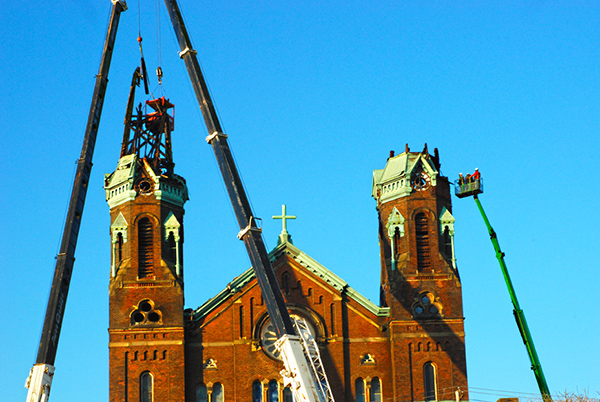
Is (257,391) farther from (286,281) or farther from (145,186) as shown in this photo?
(145,186)

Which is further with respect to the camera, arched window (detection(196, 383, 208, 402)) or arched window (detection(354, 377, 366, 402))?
arched window (detection(354, 377, 366, 402))

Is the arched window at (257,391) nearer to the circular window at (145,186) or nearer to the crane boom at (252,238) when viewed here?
the crane boom at (252,238)

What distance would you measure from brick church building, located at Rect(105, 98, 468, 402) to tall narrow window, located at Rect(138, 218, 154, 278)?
0.06 metres

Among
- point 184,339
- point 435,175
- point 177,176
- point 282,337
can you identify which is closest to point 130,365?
point 184,339

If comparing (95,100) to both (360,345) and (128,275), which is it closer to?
(128,275)

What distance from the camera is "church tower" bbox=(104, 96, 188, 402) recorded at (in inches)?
2484

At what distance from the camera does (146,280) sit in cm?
6531

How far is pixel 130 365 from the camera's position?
63.3 meters

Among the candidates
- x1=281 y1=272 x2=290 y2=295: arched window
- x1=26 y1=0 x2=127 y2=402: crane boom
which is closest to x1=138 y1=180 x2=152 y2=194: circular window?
x1=281 y1=272 x2=290 y2=295: arched window

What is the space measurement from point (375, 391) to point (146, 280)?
14468mm

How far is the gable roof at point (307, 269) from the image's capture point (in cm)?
6512

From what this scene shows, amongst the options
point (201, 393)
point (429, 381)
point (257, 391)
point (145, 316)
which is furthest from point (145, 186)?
point (429, 381)

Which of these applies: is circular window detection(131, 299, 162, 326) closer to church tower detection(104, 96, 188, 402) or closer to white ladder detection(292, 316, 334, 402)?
church tower detection(104, 96, 188, 402)

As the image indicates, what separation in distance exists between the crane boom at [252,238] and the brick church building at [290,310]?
34.4ft
